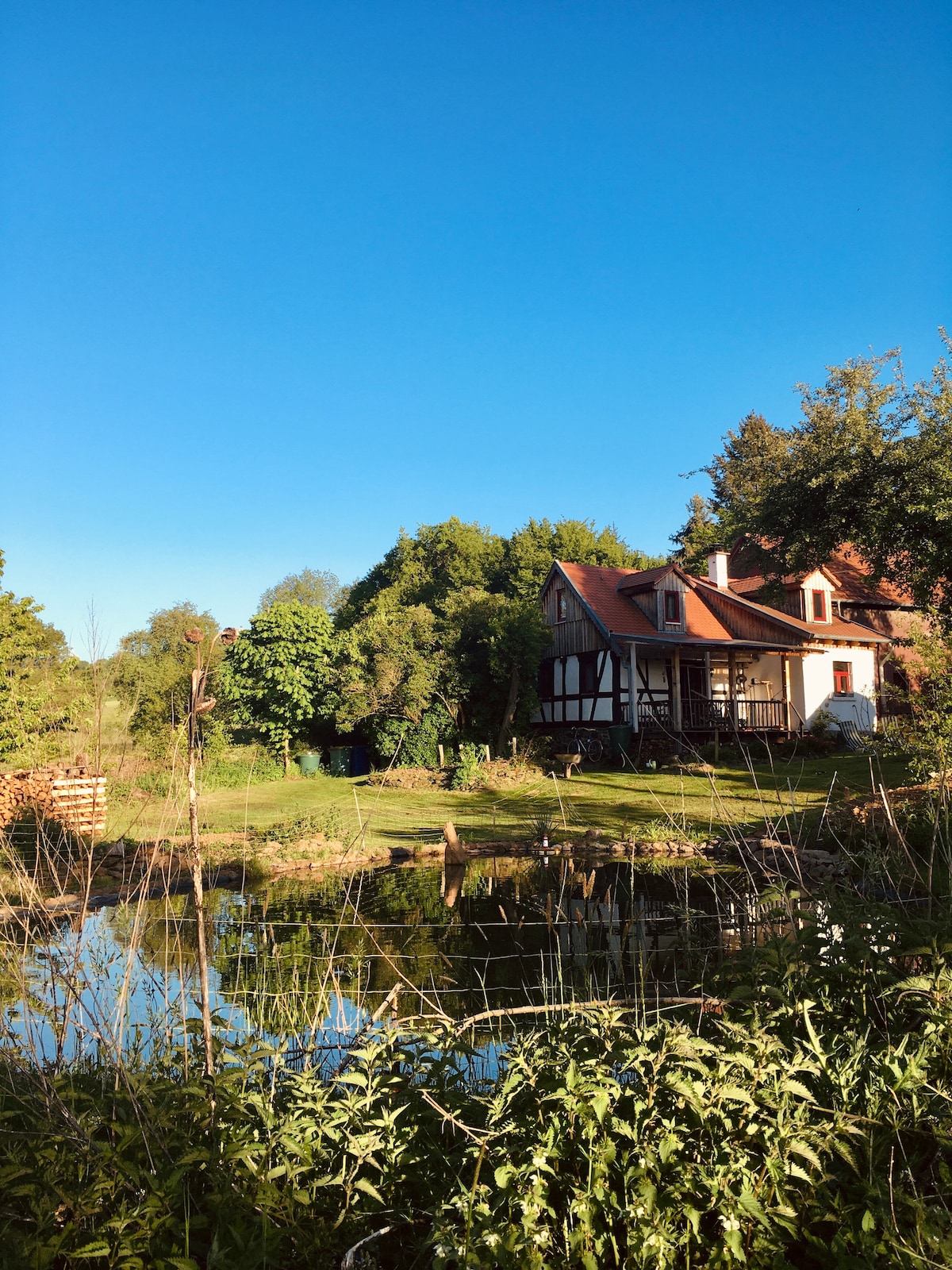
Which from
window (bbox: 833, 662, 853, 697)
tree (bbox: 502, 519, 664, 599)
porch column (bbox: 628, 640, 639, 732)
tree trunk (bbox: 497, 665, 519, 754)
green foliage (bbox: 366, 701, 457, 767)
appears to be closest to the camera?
porch column (bbox: 628, 640, 639, 732)

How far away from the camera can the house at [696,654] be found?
25.0 meters

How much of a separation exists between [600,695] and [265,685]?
425 inches

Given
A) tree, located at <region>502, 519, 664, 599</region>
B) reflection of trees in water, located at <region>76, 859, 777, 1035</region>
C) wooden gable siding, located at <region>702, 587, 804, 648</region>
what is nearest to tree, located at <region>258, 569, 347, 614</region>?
tree, located at <region>502, 519, 664, 599</region>

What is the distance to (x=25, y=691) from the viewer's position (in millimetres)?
12641

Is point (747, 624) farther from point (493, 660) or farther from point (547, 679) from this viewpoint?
point (493, 660)

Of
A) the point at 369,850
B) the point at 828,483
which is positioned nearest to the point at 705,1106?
the point at 369,850

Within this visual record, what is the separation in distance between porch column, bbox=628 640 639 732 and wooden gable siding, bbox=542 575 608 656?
3.92ft

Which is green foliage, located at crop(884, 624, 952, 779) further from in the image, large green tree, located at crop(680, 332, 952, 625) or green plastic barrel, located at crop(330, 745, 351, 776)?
green plastic barrel, located at crop(330, 745, 351, 776)

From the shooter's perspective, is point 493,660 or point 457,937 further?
point 493,660

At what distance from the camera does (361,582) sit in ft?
155

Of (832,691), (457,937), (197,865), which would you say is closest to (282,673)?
(832,691)

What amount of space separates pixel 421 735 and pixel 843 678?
14.0m

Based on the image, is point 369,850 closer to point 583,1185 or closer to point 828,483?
point 583,1185

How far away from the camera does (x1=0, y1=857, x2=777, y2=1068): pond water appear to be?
406 centimetres
